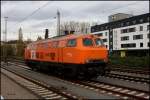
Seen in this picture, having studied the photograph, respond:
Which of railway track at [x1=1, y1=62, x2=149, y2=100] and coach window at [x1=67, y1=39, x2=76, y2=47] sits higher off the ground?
coach window at [x1=67, y1=39, x2=76, y2=47]

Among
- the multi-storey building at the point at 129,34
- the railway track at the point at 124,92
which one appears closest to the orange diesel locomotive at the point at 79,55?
the railway track at the point at 124,92

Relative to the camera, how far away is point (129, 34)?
86.6 metres

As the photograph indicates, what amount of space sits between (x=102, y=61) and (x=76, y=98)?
24.5 feet

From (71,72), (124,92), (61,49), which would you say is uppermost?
(61,49)

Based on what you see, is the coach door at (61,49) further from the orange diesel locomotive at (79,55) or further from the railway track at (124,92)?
the railway track at (124,92)

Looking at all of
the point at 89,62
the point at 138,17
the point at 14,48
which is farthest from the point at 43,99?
the point at 14,48

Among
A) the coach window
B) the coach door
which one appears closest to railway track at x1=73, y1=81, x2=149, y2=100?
the coach window

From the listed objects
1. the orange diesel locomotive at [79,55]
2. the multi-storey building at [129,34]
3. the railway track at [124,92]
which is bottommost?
the railway track at [124,92]

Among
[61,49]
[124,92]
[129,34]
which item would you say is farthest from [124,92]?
[129,34]

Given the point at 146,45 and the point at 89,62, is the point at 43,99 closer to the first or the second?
the point at 89,62

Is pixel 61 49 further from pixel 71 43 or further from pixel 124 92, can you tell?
pixel 124 92

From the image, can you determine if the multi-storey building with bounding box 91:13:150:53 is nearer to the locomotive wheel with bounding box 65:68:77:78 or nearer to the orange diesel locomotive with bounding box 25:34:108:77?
the orange diesel locomotive with bounding box 25:34:108:77

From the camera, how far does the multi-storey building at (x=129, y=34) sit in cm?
7912

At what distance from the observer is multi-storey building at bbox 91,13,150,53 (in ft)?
260
